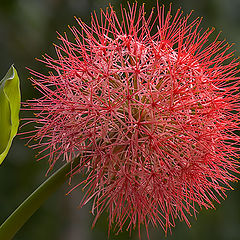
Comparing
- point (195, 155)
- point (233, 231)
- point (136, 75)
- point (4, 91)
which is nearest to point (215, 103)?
point (195, 155)

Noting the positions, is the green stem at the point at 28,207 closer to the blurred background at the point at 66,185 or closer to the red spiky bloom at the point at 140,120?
the red spiky bloom at the point at 140,120

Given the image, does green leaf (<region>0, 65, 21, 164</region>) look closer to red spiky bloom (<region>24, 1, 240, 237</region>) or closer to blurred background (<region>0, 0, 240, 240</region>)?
red spiky bloom (<region>24, 1, 240, 237</region>)

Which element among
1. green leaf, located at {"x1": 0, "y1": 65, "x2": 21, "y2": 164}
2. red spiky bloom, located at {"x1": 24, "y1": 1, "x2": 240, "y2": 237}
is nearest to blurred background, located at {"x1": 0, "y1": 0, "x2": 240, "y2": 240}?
red spiky bloom, located at {"x1": 24, "y1": 1, "x2": 240, "y2": 237}

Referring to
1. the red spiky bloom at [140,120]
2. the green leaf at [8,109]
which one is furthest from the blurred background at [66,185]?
the green leaf at [8,109]

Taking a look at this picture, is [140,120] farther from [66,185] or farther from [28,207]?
[66,185]

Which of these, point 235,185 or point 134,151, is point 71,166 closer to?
point 134,151

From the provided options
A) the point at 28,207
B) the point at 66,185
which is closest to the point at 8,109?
the point at 28,207
